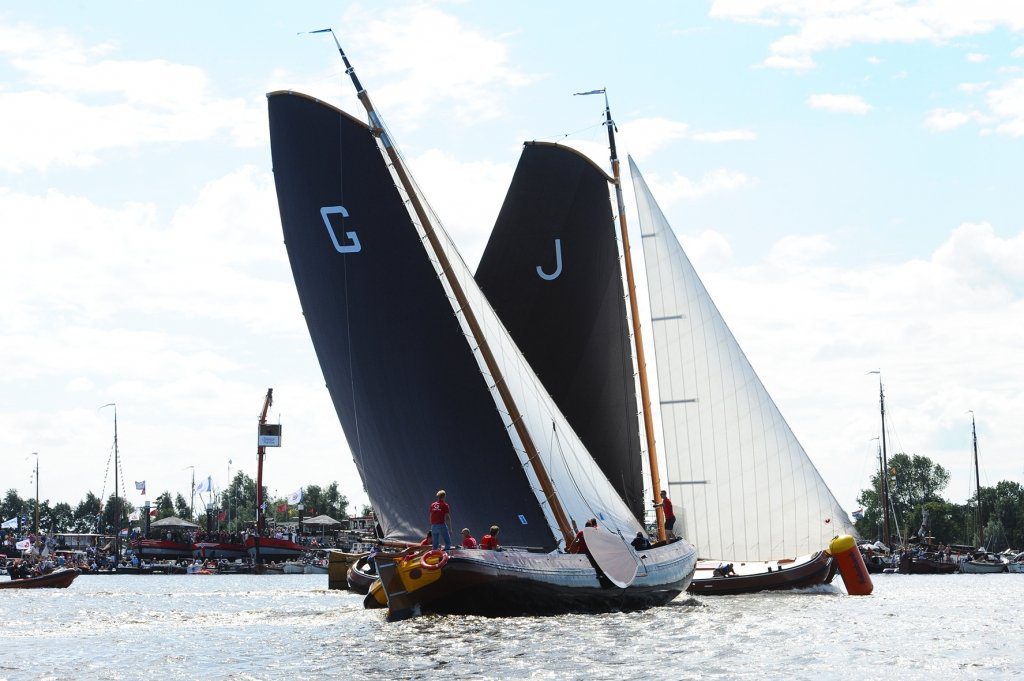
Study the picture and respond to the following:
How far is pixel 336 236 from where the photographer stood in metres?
31.5

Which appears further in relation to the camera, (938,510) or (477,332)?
(938,510)

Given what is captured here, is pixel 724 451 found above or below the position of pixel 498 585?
above

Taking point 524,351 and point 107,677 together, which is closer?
point 107,677

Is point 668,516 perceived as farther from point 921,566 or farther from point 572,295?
point 921,566

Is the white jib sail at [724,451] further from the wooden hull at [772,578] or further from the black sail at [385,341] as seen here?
the black sail at [385,341]

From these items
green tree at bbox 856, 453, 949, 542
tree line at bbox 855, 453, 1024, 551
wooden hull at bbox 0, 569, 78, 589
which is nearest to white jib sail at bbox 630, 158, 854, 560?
wooden hull at bbox 0, 569, 78, 589

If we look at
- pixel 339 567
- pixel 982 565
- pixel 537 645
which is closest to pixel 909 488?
pixel 982 565

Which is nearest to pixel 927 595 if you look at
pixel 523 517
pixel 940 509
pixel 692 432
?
pixel 692 432

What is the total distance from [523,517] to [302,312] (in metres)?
8.89

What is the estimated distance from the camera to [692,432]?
121ft

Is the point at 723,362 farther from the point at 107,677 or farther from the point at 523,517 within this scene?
the point at 107,677

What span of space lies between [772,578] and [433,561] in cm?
1535

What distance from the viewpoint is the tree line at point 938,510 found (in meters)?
162

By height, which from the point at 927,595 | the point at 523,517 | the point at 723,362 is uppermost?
the point at 723,362
